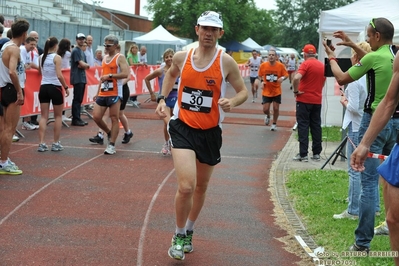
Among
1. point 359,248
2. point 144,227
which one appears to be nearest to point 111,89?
point 144,227

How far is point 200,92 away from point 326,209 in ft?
9.73

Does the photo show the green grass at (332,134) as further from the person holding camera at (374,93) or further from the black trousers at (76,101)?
the person holding camera at (374,93)

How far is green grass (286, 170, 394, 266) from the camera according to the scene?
712 centimetres

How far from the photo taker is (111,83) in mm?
13500

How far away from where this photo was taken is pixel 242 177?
11.7 meters

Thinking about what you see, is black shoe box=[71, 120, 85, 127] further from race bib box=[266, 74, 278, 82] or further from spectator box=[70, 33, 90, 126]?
race bib box=[266, 74, 278, 82]

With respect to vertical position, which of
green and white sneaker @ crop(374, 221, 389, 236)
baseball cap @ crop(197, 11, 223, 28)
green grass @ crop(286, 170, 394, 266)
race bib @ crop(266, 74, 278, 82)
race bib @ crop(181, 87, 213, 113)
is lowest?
green grass @ crop(286, 170, 394, 266)

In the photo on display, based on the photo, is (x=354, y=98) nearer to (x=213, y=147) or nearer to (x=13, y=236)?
(x=213, y=147)

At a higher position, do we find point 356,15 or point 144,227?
point 356,15

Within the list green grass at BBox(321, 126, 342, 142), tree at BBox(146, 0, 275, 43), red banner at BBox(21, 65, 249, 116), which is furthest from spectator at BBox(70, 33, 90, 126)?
tree at BBox(146, 0, 275, 43)

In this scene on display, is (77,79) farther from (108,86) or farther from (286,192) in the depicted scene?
(286,192)

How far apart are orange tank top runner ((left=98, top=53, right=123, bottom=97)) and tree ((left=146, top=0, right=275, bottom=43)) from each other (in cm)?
4424

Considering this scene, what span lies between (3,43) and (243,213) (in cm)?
528

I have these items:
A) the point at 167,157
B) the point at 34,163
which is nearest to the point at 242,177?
the point at 167,157
